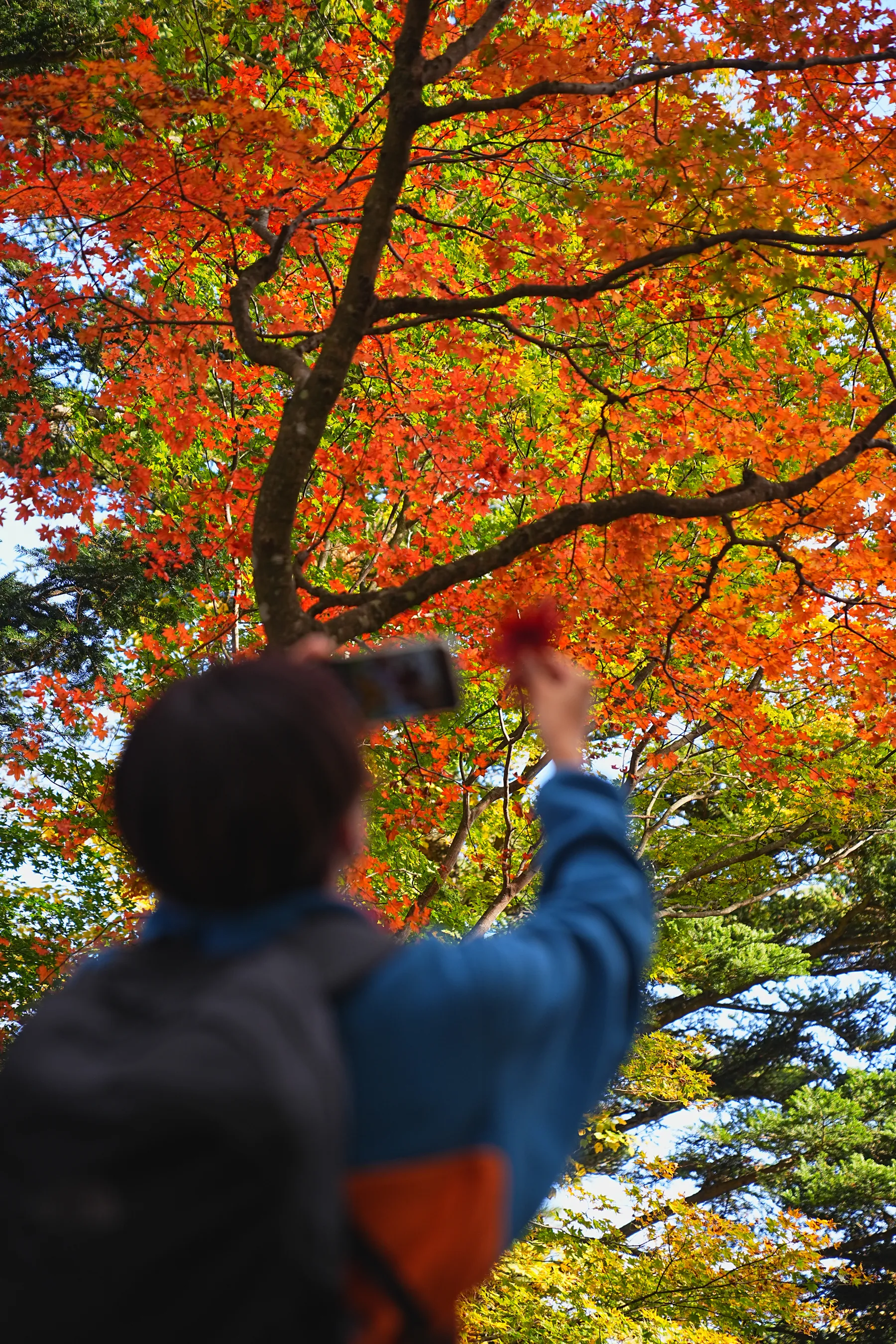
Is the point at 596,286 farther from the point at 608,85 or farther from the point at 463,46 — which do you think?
the point at 463,46

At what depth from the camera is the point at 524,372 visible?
11.2 meters

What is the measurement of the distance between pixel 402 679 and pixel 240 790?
0.52m

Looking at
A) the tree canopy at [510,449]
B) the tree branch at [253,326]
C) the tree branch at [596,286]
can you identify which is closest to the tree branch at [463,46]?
the tree canopy at [510,449]

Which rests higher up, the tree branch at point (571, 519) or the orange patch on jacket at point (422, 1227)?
the tree branch at point (571, 519)

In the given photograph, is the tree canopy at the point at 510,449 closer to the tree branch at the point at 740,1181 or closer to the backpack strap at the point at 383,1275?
the tree branch at the point at 740,1181

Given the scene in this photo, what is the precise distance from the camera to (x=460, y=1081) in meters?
0.91

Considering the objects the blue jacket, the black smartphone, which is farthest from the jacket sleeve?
the black smartphone

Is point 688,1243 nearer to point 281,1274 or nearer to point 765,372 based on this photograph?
point 765,372

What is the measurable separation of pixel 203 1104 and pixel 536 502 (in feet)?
30.3

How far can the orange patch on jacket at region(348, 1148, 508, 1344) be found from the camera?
88cm

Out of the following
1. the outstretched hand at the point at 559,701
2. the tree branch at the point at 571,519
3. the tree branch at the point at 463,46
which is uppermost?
the tree branch at the point at 463,46

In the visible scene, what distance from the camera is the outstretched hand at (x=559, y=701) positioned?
1297mm

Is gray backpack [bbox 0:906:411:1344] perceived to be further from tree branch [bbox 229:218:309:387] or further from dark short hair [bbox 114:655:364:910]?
tree branch [bbox 229:218:309:387]

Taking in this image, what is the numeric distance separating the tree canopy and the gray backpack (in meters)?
3.47
